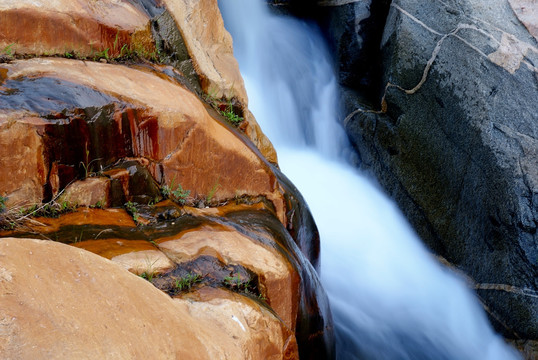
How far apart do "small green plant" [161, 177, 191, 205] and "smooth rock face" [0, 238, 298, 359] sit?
3.54 ft

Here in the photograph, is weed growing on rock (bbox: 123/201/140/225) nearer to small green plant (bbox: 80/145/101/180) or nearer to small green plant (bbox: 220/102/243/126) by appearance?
small green plant (bbox: 80/145/101/180)

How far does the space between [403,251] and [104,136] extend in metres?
4.77

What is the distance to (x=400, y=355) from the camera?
455cm

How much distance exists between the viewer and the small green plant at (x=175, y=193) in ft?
10.1

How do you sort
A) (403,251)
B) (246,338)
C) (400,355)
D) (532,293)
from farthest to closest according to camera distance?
1. (403,251)
2. (532,293)
3. (400,355)
4. (246,338)

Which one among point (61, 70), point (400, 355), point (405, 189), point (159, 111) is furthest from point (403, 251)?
point (61, 70)

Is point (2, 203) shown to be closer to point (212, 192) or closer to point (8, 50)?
point (8, 50)

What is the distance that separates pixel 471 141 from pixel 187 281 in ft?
15.7

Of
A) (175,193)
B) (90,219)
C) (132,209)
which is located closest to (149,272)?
(90,219)

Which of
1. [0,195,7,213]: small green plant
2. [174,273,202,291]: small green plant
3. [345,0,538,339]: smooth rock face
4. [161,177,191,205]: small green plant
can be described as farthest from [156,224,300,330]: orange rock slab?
[345,0,538,339]: smooth rock face

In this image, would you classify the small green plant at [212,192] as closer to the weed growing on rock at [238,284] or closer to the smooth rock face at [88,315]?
the weed growing on rock at [238,284]

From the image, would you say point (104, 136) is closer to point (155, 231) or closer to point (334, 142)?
point (155, 231)

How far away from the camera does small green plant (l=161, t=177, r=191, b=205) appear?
3093 millimetres

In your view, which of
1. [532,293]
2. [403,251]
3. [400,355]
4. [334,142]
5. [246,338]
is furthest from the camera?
[334,142]
